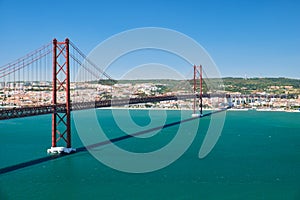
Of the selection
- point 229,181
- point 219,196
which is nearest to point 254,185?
point 229,181

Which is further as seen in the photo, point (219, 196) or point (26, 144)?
point (26, 144)

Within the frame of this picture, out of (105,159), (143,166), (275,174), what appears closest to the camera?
(275,174)

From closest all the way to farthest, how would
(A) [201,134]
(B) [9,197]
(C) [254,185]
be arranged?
1. (B) [9,197]
2. (C) [254,185]
3. (A) [201,134]

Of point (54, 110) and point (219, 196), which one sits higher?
point (54, 110)

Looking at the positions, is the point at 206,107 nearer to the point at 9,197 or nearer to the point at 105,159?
the point at 105,159

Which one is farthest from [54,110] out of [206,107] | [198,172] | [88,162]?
[206,107]

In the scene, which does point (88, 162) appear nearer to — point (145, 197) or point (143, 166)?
point (143, 166)

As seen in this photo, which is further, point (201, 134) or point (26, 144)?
point (201, 134)

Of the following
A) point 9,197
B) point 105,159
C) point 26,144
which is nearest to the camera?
point 9,197

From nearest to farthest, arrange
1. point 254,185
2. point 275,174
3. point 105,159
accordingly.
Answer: point 254,185, point 275,174, point 105,159
